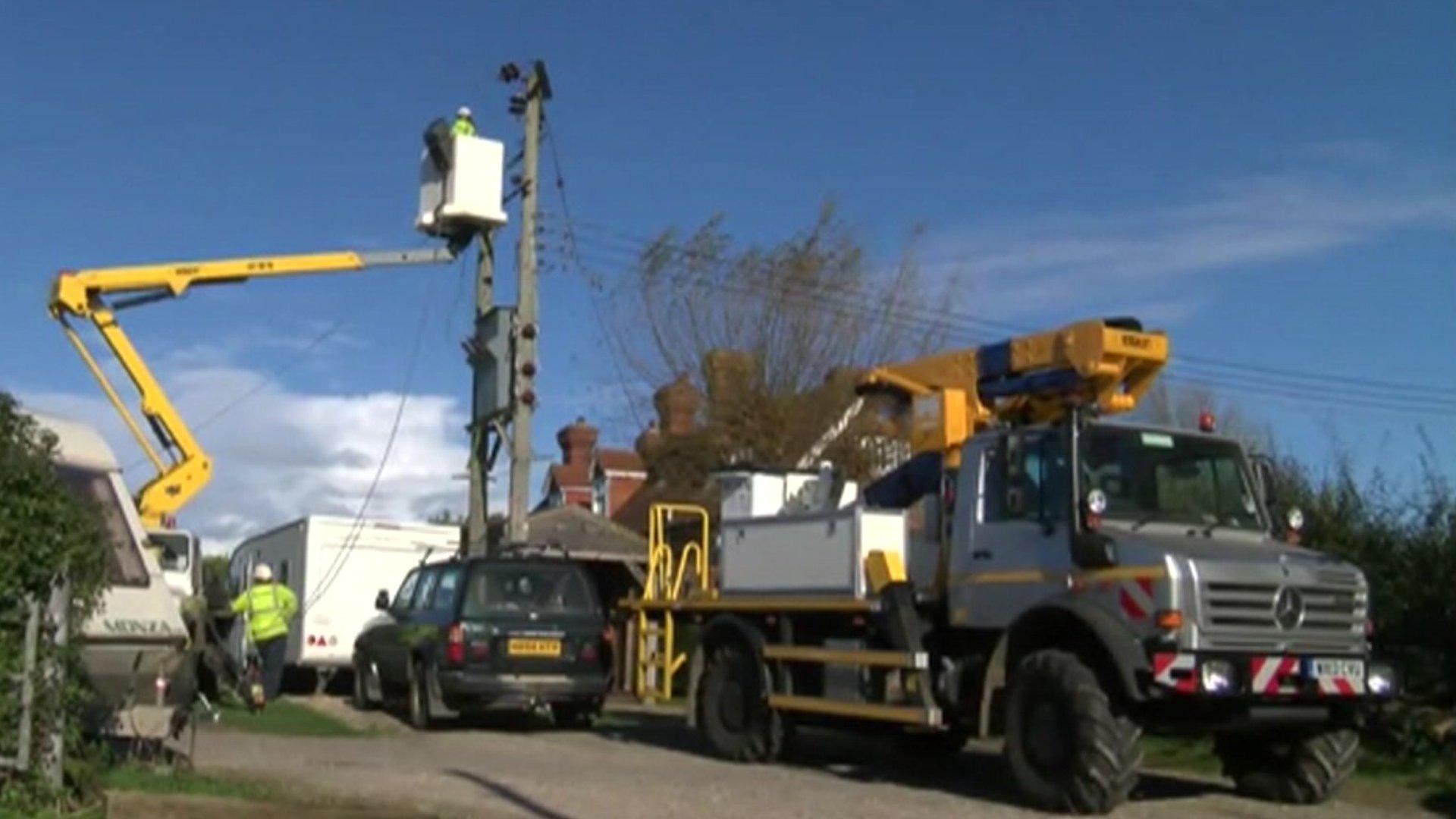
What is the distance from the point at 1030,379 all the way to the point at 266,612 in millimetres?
11045

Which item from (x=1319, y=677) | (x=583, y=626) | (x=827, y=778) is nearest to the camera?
(x=1319, y=677)

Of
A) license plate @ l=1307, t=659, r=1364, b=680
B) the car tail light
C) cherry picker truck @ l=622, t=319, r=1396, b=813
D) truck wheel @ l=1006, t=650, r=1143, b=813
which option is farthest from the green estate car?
license plate @ l=1307, t=659, r=1364, b=680

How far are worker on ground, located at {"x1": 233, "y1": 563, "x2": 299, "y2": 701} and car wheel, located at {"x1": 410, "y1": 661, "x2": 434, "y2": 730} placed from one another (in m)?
2.47

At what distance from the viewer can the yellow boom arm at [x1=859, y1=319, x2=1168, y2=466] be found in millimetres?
14039

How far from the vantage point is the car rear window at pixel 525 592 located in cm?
1955

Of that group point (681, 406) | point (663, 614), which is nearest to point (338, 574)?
point (663, 614)

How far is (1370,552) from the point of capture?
17.5 m

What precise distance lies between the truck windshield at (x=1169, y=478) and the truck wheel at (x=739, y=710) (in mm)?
4316

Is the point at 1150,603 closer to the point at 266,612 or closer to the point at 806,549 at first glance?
the point at 806,549

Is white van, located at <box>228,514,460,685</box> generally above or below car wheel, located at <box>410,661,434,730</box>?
above

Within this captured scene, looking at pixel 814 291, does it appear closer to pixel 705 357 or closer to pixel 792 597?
pixel 705 357

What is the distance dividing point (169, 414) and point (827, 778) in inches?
494

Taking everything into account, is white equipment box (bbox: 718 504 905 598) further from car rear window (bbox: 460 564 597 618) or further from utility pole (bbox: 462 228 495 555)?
utility pole (bbox: 462 228 495 555)

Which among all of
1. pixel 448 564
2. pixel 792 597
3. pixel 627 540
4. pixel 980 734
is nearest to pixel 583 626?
pixel 448 564
